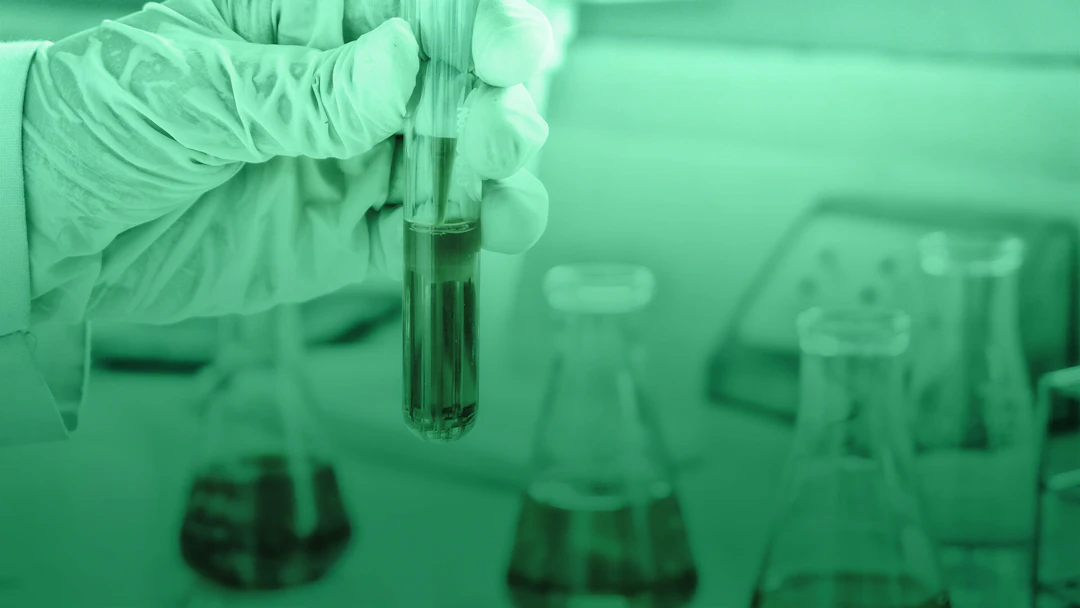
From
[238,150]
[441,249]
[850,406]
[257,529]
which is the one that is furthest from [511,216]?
[257,529]

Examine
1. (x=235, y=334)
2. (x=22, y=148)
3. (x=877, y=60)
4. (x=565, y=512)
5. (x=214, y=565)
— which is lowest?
(x=214, y=565)

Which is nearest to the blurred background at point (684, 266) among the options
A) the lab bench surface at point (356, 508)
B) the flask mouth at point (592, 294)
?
the lab bench surface at point (356, 508)

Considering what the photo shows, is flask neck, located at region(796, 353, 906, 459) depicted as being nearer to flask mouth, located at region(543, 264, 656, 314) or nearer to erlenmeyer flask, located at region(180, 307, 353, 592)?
flask mouth, located at region(543, 264, 656, 314)

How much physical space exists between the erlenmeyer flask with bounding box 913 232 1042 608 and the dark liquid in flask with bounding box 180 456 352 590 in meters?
0.65

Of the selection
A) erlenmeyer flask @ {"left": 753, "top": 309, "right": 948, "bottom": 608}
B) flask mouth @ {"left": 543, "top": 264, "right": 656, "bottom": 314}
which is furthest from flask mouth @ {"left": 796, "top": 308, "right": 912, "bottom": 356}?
flask mouth @ {"left": 543, "top": 264, "right": 656, "bottom": 314}

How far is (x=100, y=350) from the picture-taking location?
1.17 metres

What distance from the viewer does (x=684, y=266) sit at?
3.58ft

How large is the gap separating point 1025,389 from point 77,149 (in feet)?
3.03

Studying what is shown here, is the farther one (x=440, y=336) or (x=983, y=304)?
(x=983, y=304)

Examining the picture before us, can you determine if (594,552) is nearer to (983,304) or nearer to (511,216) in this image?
(511,216)

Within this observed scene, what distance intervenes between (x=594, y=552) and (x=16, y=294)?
1.81ft

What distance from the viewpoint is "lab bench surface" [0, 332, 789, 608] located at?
100 cm

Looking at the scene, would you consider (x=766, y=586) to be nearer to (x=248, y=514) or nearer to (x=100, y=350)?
(x=248, y=514)

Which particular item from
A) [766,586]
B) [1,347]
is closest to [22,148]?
[1,347]
